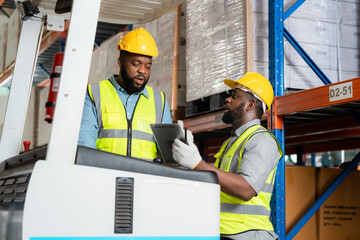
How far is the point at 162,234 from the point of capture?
67.5 inches

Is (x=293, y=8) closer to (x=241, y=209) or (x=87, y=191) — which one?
(x=241, y=209)

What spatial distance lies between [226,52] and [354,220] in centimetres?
172

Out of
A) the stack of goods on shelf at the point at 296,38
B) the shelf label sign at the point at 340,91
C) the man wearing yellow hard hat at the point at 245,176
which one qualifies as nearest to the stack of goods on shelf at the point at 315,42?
the stack of goods on shelf at the point at 296,38

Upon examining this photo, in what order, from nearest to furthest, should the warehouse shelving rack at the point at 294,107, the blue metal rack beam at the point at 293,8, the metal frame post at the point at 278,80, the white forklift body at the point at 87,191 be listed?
the white forklift body at the point at 87,191, the warehouse shelving rack at the point at 294,107, the metal frame post at the point at 278,80, the blue metal rack beam at the point at 293,8

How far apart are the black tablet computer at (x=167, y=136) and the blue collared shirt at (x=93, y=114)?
323mm

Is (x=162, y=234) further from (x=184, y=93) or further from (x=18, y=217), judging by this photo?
(x=184, y=93)

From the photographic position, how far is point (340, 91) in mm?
3184

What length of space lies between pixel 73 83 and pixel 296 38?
102 inches

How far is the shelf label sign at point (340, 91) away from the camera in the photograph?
312 centimetres

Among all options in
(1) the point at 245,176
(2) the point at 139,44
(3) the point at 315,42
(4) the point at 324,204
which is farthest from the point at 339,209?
(2) the point at 139,44

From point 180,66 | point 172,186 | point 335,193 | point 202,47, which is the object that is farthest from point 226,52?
point 172,186

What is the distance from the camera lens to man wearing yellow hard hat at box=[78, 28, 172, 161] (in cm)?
256

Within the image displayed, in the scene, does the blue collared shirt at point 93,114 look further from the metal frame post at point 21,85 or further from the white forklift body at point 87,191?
the white forklift body at point 87,191

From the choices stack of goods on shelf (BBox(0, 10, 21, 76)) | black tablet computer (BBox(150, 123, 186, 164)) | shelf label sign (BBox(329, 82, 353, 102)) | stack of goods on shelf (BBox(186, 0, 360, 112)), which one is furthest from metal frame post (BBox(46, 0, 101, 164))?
stack of goods on shelf (BBox(0, 10, 21, 76))
